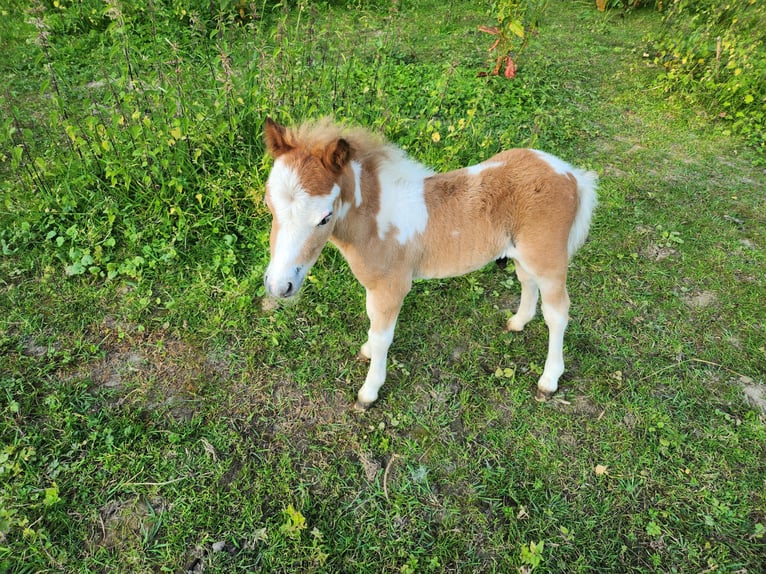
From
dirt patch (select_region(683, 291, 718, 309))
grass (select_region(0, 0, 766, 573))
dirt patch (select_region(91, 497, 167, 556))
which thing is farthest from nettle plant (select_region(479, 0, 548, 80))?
dirt patch (select_region(91, 497, 167, 556))

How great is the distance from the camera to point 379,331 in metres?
2.54

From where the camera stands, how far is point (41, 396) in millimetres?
2631

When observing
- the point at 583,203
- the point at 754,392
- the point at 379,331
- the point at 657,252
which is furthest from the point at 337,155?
the point at 657,252

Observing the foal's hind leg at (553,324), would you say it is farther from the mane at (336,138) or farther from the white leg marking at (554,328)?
the mane at (336,138)

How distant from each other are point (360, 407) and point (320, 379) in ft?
1.11

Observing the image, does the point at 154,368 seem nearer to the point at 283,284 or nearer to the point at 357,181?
the point at 283,284

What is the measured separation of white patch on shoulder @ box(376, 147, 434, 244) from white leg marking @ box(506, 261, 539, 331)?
2.94ft

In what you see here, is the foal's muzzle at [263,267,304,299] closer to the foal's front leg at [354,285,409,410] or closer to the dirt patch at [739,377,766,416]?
the foal's front leg at [354,285,409,410]

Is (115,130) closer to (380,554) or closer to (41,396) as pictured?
(41,396)

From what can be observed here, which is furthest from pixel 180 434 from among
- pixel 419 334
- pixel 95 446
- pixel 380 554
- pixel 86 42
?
pixel 86 42

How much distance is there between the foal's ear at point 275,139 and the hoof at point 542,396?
2.15 m

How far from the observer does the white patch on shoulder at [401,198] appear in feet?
7.61

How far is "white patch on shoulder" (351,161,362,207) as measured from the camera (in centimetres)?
217

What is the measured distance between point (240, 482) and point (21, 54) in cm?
625
